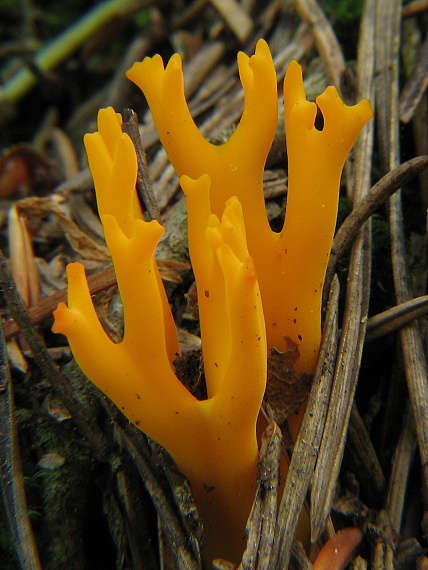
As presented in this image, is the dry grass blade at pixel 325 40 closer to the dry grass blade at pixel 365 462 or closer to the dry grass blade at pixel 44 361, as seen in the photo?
the dry grass blade at pixel 365 462

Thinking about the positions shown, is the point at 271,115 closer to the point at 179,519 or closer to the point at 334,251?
the point at 334,251

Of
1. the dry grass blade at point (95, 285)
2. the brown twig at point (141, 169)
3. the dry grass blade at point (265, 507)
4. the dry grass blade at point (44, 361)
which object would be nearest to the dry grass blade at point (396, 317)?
the dry grass blade at point (265, 507)

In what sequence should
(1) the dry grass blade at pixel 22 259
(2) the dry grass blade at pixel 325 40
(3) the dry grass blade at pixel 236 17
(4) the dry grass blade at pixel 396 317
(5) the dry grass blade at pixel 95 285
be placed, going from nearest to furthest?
(4) the dry grass blade at pixel 396 317
(5) the dry grass blade at pixel 95 285
(1) the dry grass blade at pixel 22 259
(2) the dry grass blade at pixel 325 40
(3) the dry grass blade at pixel 236 17

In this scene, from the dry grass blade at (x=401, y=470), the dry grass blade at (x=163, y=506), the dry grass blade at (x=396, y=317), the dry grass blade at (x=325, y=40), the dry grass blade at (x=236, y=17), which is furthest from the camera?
the dry grass blade at (x=236, y=17)

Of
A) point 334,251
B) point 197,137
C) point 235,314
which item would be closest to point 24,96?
point 197,137

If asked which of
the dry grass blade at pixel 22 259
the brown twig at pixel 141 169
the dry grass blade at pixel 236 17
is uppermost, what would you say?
the dry grass blade at pixel 236 17

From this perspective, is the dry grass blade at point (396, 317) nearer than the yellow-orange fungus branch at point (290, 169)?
No
